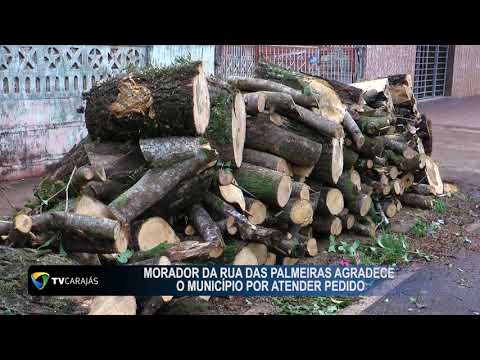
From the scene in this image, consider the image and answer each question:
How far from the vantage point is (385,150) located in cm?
631

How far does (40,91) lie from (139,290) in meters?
4.51

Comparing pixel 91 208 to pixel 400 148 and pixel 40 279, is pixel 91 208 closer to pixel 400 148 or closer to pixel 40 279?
pixel 40 279

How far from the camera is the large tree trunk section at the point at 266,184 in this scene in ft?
14.5

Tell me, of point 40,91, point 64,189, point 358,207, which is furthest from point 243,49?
point 64,189

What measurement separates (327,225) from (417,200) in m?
1.79

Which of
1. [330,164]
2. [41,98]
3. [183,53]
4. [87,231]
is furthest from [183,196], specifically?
[183,53]

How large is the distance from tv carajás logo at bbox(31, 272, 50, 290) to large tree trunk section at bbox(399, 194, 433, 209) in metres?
4.46

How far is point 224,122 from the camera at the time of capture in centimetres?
434

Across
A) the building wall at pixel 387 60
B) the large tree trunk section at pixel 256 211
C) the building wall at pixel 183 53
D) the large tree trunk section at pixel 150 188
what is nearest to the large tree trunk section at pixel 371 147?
the large tree trunk section at pixel 256 211

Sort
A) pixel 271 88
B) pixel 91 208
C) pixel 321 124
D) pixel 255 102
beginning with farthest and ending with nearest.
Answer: pixel 271 88
pixel 321 124
pixel 255 102
pixel 91 208

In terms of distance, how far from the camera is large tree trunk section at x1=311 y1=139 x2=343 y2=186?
5.09 meters

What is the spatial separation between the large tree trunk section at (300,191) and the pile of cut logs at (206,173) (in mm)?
18

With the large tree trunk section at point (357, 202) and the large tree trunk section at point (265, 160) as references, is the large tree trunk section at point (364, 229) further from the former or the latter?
the large tree trunk section at point (265, 160)

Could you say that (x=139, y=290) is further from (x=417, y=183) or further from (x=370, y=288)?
(x=417, y=183)
